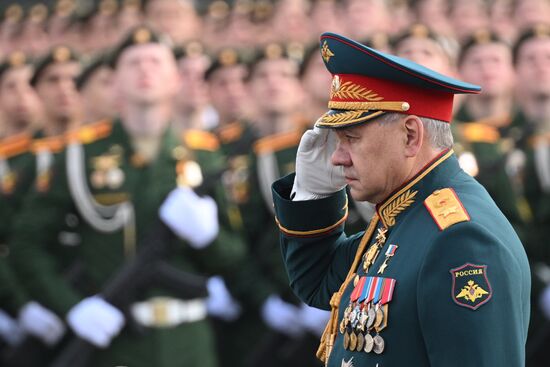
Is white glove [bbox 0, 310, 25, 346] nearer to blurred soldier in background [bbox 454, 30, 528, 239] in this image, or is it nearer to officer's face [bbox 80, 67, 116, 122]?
officer's face [bbox 80, 67, 116, 122]

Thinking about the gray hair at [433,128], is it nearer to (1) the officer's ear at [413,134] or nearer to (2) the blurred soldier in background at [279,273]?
(1) the officer's ear at [413,134]

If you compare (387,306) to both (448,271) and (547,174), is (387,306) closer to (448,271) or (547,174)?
(448,271)

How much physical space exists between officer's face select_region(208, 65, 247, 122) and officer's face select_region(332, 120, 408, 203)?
710cm

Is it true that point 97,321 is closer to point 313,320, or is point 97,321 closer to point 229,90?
point 313,320

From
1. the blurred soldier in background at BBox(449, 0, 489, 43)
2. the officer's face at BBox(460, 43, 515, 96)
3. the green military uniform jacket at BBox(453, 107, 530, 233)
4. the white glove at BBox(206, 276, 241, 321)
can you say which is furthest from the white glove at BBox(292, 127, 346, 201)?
the blurred soldier in background at BBox(449, 0, 489, 43)

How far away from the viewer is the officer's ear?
3680 mm

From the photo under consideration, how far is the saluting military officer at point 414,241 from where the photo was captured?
3410 millimetres

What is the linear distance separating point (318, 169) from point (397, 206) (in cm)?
48

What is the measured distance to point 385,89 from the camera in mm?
3727

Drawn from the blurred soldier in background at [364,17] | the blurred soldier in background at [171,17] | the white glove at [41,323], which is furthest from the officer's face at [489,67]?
the blurred soldier in background at [171,17]

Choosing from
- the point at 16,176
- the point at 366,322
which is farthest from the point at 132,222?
the point at 366,322

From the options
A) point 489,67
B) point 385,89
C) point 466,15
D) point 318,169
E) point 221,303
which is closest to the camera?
point 385,89

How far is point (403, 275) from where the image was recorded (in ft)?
11.8

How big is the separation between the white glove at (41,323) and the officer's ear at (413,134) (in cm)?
448
